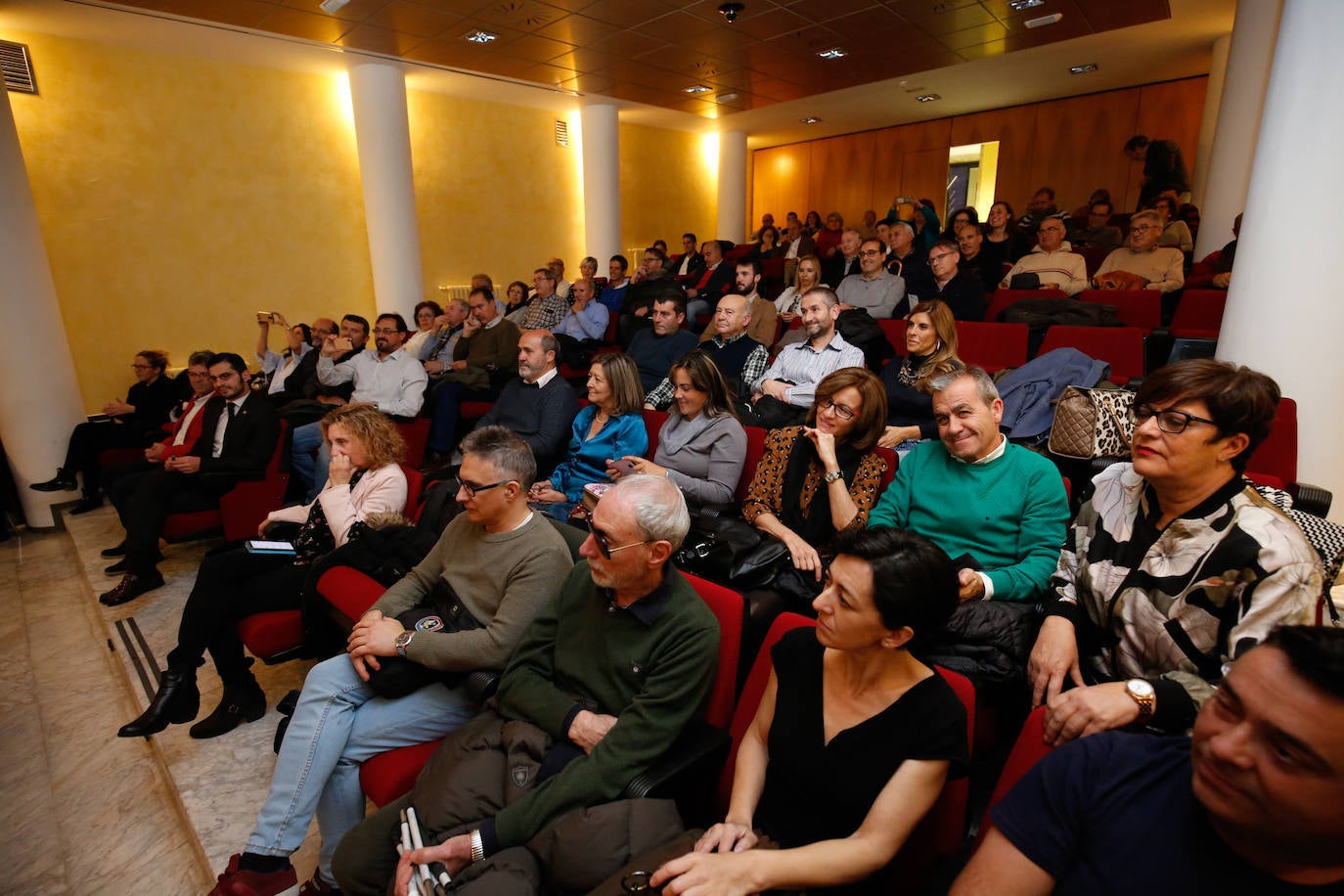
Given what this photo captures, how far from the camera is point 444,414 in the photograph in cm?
463

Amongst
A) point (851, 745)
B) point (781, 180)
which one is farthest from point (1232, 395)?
point (781, 180)

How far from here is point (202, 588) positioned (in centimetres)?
227

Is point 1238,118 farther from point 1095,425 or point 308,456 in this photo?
point 308,456

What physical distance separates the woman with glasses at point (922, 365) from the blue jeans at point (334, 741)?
214 cm

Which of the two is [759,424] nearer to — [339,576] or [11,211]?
[339,576]

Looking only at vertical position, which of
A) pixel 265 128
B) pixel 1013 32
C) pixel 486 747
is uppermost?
pixel 1013 32

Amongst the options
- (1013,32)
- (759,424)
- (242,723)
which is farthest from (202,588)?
(1013,32)

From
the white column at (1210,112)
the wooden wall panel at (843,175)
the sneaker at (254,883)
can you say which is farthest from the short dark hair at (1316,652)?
the wooden wall panel at (843,175)

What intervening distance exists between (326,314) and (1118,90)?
11.0 meters

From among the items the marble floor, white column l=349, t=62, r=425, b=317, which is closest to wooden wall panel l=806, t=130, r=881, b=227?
white column l=349, t=62, r=425, b=317

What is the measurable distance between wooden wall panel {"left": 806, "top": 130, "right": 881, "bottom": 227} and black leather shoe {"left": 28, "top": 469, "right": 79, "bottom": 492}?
11839 millimetres

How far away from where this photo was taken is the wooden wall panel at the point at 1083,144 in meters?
9.43

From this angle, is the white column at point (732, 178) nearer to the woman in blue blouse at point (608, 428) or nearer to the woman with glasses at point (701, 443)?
the woman in blue blouse at point (608, 428)

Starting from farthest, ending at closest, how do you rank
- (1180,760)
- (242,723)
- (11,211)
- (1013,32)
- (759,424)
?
(1013,32) → (11,211) → (759,424) → (242,723) → (1180,760)
